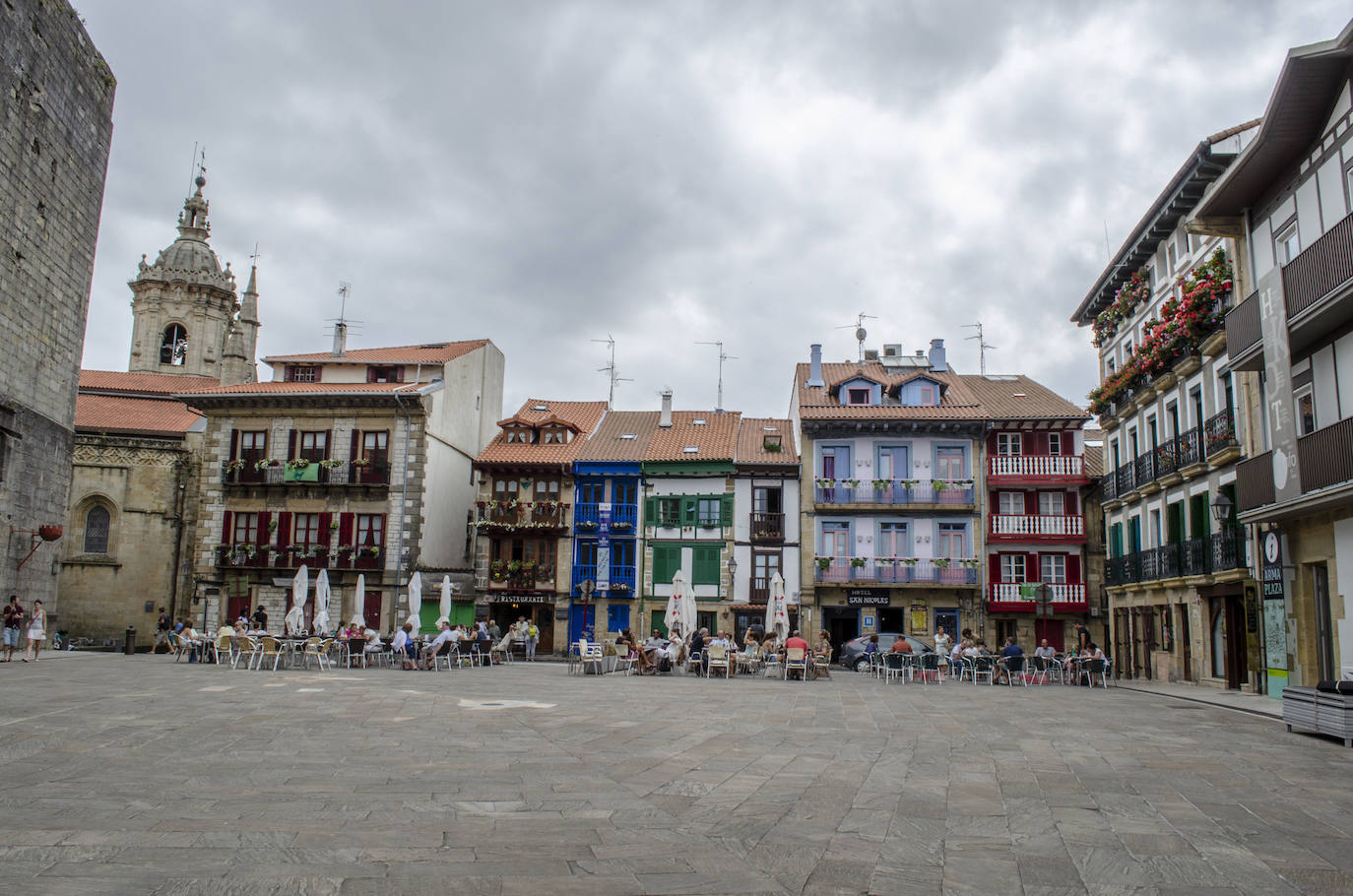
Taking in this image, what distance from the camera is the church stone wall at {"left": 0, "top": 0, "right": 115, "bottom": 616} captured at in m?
25.4

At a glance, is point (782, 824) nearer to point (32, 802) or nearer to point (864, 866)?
point (864, 866)

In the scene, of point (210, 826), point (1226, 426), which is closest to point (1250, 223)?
point (1226, 426)

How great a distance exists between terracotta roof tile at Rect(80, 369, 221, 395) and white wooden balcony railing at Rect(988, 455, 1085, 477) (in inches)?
1445

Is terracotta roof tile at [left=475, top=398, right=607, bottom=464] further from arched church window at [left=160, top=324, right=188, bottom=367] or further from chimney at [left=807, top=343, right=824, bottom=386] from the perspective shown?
arched church window at [left=160, top=324, right=188, bottom=367]

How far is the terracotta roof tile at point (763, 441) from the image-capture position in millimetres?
43062

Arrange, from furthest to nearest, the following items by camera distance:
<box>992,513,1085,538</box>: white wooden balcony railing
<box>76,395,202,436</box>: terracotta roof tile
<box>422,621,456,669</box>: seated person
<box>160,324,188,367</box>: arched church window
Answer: <box>160,324,188,367</box>: arched church window
<box>76,395,202,436</box>: terracotta roof tile
<box>992,513,1085,538</box>: white wooden balcony railing
<box>422,621,456,669</box>: seated person

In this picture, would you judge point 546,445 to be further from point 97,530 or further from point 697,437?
point 97,530

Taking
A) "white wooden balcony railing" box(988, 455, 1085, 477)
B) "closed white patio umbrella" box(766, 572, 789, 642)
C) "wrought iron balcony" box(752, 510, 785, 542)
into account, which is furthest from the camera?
"wrought iron balcony" box(752, 510, 785, 542)

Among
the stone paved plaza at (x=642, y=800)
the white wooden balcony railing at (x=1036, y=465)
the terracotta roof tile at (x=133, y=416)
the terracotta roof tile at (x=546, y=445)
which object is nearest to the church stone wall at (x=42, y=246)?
the stone paved plaza at (x=642, y=800)

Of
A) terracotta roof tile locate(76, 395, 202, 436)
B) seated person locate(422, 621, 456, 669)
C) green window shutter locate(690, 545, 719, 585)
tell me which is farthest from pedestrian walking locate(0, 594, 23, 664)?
green window shutter locate(690, 545, 719, 585)

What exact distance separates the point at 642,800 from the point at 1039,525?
117ft

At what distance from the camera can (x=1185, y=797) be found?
9109 mm

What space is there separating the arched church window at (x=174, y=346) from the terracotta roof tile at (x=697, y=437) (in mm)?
33233

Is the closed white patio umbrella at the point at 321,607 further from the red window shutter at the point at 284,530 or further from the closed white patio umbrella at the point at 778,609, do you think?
the closed white patio umbrella at the point at 778,609
